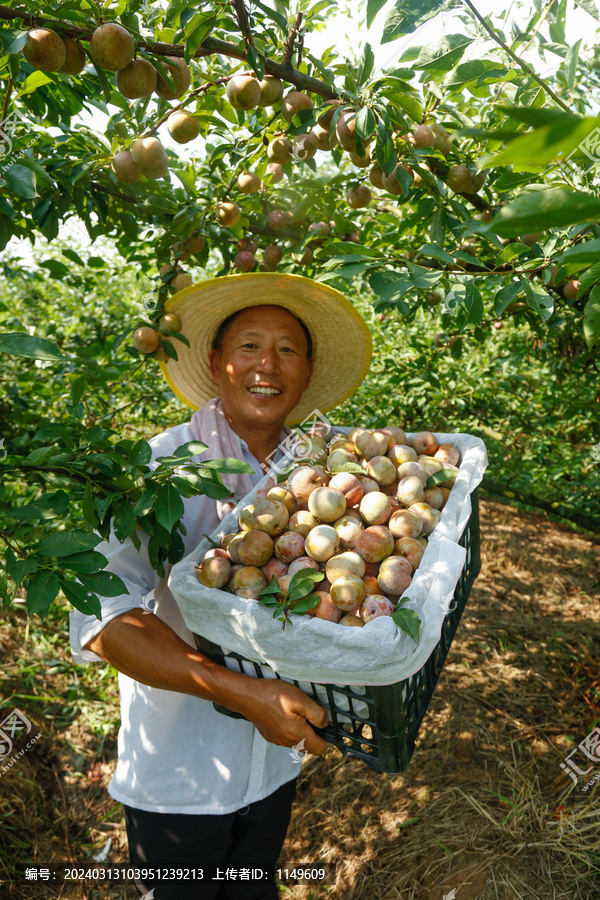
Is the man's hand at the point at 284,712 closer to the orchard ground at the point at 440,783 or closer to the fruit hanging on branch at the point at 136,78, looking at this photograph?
the fruit hanging on branch at the point at 136,78

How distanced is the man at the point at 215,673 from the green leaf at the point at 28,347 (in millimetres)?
648

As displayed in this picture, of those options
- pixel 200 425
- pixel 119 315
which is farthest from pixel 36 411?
pixel 200 425

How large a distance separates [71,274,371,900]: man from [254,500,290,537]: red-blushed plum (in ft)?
1.07

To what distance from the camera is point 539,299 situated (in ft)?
4.05

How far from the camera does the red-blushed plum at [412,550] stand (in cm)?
122

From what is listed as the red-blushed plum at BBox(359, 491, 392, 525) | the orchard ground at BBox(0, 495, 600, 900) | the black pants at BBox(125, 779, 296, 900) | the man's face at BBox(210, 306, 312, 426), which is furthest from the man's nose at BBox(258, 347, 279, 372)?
the orchard ground at BBox(0, 495, 600, 900)

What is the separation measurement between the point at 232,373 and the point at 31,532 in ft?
2.99

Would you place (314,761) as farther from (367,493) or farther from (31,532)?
(31,532)

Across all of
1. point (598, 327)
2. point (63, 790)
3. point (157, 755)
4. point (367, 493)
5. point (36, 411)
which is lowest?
point (63, 790)

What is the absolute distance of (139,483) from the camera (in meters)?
1.12

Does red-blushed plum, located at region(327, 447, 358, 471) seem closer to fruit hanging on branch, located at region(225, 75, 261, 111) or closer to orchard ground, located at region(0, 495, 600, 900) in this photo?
fruit hanging on branch, located at region(225, 75, 261, 111)

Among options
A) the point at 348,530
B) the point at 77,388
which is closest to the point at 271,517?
the point at 348,530

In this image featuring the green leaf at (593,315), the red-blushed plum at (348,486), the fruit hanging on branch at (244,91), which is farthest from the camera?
the red-blushed plum at (348,486)

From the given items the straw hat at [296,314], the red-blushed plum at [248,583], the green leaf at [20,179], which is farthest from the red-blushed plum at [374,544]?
the green leaf at [20,179]
